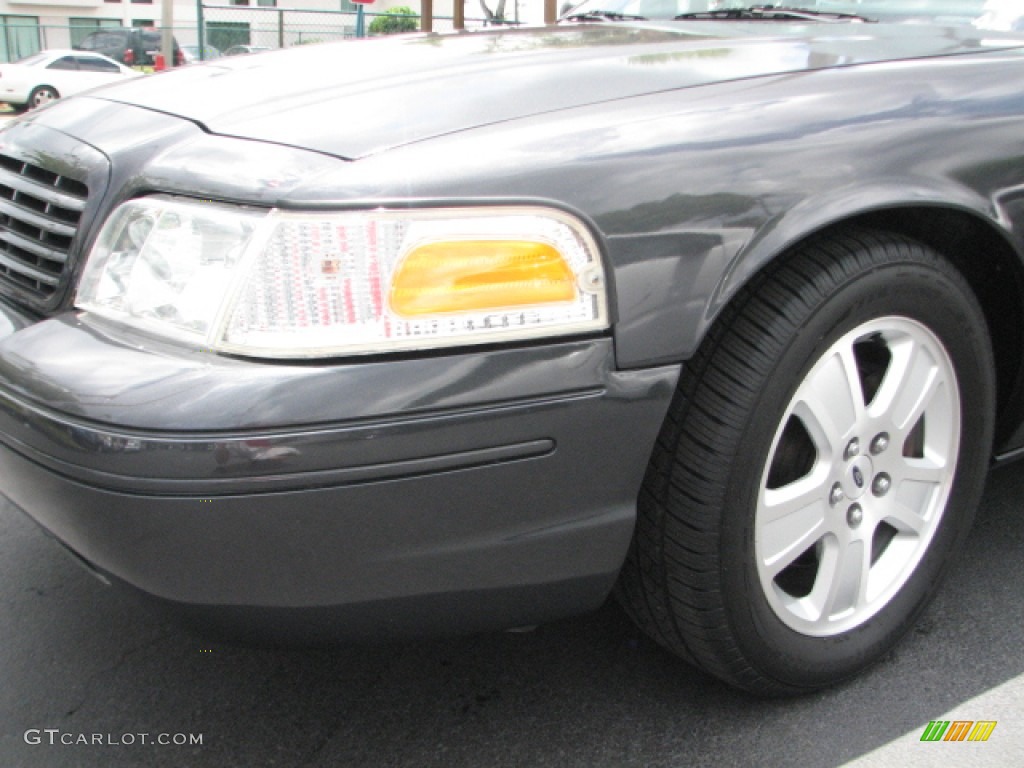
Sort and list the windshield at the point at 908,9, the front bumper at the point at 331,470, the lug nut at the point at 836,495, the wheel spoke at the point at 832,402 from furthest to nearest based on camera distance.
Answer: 1. the windshield at the point at 908,9
2. the lug nut at the point at 836,495
3. the wheel spoke at the point at 832,402
4. the front bumper at the point at 331,470

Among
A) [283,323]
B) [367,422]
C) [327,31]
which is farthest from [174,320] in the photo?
[327,31]

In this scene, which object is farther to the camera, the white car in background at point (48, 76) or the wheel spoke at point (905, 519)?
the white car in background at point (48, 76)

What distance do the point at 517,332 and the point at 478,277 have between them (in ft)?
0.32

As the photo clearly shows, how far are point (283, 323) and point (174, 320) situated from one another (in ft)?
0.67

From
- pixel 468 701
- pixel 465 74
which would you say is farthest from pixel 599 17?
pixel 468 701

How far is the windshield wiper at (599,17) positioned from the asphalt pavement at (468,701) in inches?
65.7

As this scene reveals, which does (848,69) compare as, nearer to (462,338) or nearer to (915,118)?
(915,118)

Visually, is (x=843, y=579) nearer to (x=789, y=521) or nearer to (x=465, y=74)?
(x=789, y=521)

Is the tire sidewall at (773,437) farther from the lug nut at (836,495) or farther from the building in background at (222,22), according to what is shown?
the building in background at (222,22)

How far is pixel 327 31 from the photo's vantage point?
20281 mm

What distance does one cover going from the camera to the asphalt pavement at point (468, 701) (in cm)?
189

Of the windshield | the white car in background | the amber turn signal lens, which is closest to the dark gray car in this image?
the amber turn signal lens

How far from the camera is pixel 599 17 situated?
121 inches

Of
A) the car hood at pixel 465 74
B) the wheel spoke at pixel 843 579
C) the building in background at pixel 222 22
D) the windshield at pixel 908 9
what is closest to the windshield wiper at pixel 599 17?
the windshield at pixel 908 9
